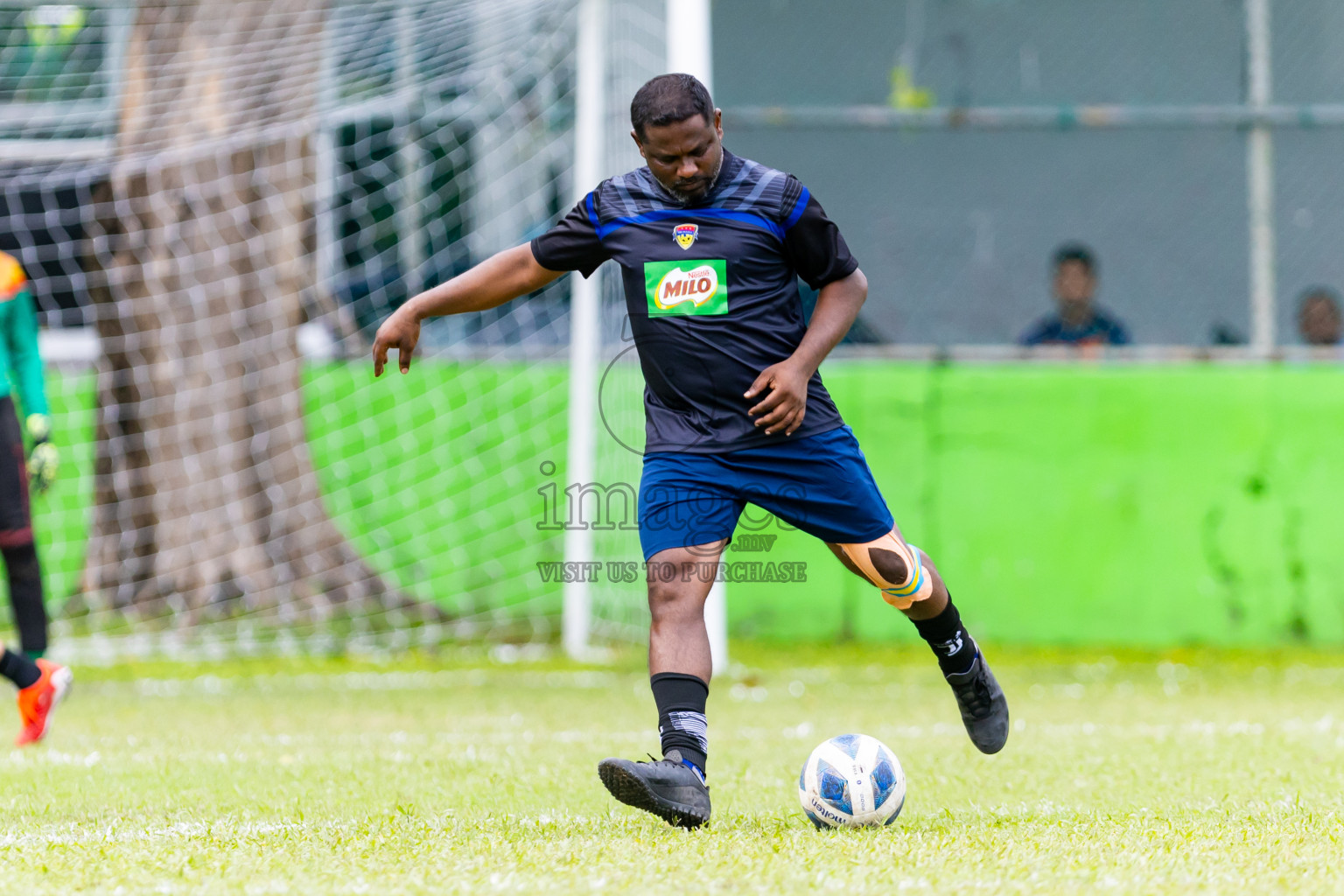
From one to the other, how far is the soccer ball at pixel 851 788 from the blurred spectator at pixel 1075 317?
18.8ft

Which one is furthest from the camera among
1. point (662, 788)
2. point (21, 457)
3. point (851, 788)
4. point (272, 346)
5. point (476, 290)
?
point (272, 346)

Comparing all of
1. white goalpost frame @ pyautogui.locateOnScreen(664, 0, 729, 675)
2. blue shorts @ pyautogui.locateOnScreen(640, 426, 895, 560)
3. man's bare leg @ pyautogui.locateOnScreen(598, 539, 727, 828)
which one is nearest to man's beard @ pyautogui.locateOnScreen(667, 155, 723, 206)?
blue shorts @ pyautogui.locateOnScreen(640, 426, 895, 560)

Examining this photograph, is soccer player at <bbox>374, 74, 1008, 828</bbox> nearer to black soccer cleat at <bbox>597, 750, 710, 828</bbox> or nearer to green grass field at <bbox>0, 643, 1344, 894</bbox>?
black soccer cleat at <bbox>597, 750, 710, 828</bbox>

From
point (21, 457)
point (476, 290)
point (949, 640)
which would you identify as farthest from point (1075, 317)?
point (21, 457)

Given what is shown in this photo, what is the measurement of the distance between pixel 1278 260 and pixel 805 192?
582cm

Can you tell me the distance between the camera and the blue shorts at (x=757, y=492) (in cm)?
362

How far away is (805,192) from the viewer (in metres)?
3.67

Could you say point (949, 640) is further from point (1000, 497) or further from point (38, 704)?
point (1000, 497)

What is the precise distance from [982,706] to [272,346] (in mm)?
5742

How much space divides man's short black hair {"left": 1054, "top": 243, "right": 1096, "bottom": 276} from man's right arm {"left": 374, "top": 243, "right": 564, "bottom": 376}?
5.57 meters

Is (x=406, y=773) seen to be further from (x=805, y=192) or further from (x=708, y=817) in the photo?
(x=805, y=192)

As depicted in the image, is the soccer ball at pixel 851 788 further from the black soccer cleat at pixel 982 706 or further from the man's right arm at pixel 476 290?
the man's right arm at pixel 476 290

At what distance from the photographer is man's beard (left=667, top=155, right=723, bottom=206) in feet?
11.8

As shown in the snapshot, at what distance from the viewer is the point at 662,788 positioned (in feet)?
10.4
